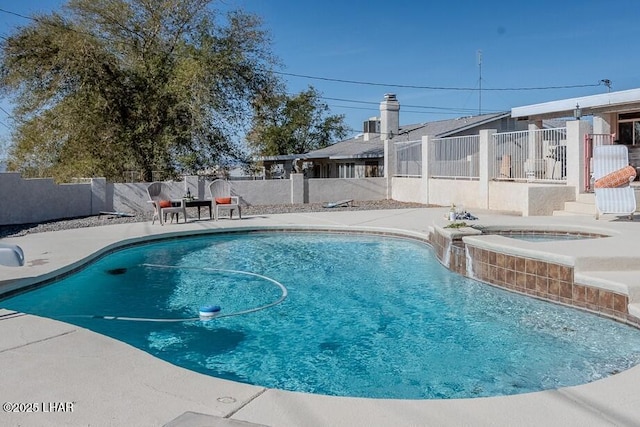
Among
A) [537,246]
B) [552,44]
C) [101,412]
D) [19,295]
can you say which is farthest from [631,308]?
[552,44]

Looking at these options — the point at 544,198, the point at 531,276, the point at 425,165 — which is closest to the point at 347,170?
the point at 425,165

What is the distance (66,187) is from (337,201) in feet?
28.3

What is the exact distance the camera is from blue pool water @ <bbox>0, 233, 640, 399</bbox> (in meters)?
4.33

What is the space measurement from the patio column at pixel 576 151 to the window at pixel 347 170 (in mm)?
14465

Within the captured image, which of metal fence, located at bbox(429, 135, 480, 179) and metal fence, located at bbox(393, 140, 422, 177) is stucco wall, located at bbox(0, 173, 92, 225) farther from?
metal fence, located at bbox(429, 135, 480, 179)

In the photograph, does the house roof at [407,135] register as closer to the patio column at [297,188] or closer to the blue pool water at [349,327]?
the patio column at [297,188]

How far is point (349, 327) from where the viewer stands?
5660mm

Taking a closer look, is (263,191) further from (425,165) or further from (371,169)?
(371,169)

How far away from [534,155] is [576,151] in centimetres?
139

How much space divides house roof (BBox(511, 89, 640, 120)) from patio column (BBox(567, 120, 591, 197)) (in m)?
3.67

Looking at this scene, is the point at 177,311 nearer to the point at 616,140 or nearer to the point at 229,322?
the point at 229,322

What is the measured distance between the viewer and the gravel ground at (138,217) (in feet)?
40.1

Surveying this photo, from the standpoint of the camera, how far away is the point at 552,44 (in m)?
27.8

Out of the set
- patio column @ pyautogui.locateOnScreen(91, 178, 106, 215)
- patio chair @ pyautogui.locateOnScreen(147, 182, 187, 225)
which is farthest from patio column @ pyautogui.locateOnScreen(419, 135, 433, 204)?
patio column @ pyautogui.locateOnScreen(91, 178, 106, 215)
